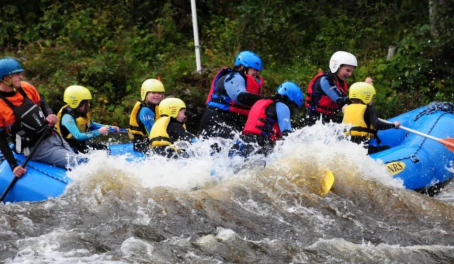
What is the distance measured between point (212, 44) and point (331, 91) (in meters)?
5.58

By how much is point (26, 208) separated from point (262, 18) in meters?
7.24

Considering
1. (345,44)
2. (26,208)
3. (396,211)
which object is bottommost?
(26,208)

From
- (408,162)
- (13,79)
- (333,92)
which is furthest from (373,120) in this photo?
(13,79)

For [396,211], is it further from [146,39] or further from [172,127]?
[146,39]

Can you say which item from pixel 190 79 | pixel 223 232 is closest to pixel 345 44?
pixel 190 79

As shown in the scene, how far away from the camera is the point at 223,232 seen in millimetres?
7340

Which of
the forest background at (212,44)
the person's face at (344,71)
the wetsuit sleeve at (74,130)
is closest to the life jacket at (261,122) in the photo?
the person's face at (344,71)

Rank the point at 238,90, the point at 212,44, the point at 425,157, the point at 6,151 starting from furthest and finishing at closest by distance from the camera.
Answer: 1. the point at 212,44
2. the point at 238,90
3. the point at 425,157
4. the point at 6,151

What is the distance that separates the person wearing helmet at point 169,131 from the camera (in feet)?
29.3

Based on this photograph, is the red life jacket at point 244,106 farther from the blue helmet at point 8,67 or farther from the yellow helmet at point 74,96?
the blue helmet at point 8,67

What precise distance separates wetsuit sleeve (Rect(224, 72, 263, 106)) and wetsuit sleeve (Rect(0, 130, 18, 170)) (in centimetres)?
264

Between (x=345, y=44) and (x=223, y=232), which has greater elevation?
(x=345, y=44)

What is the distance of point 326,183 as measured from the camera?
8.30 m

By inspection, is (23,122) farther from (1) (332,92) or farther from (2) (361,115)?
(2) (361,115)
